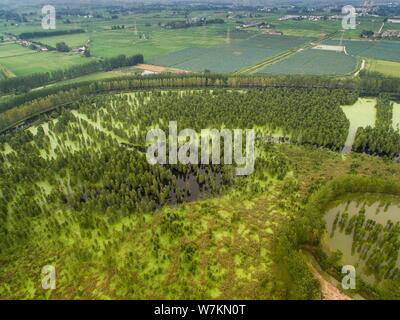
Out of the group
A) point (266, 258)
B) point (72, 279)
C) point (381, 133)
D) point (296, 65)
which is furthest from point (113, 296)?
point (296, 65)

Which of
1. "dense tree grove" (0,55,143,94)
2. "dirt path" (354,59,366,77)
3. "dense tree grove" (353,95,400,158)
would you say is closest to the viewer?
"dense tree grove" (353,95,400,158)

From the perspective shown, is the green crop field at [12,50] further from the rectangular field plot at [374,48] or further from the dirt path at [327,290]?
the dirt path at [327,290]

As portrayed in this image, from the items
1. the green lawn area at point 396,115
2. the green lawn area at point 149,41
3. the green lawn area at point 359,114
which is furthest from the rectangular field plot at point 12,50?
the green lawn area at point 396,115

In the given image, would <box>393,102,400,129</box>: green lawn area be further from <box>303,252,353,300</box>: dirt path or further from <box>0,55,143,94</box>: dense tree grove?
<box>0,55,143,94</box>: dense tree grove

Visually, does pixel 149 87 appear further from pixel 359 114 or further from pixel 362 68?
→ pixel 362 68

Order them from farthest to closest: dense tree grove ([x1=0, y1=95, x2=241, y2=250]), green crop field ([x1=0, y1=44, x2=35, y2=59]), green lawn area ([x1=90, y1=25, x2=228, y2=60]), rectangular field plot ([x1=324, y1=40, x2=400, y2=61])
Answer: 1. green lawn area ([x1=90, y1=25, x2=228, y2=60])
2. green crop field ([x1=0, y1=44, x2=35, y2=59])
3. rectangular field plot ([x1=324, y1=40, x2=400, y2=61])
4. dense tree grove ([x1=0, y1=95, x2=241, y2=250])

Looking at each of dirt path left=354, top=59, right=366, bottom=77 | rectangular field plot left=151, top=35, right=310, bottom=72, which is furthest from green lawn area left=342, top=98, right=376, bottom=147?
rectangular field plot left=151, top=35, right=310, bottom=72
